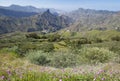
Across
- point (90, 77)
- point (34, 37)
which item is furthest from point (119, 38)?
point (90, 77)

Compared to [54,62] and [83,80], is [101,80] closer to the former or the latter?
[83,80]

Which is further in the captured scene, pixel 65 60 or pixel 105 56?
pixel 105 56

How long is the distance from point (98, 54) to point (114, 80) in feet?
63.8

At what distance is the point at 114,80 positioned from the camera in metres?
4.93

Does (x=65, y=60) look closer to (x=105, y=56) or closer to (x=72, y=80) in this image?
(x=105, y=56)

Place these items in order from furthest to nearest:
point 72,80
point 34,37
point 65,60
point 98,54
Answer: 1. point 34,37
2. point 98,54
3. point 65,60
4. point 72,80

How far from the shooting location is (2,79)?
4.90 m

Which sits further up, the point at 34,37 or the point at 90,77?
the point at 90,77

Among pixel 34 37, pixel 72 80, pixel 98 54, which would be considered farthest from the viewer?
pixel 34 37

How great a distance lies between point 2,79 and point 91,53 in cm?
2003

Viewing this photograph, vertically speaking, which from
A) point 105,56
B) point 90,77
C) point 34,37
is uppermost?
point 90,77

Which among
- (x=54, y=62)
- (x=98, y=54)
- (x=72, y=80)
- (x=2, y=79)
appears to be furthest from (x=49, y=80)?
(x=98, y=54)

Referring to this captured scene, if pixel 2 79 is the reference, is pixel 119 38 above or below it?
below

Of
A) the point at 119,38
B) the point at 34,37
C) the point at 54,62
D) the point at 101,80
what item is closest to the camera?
the point at 101,80
